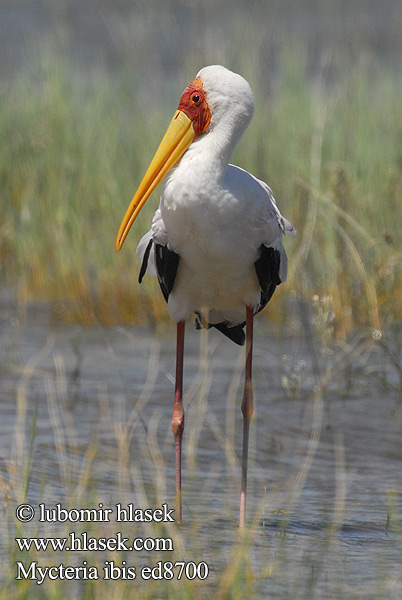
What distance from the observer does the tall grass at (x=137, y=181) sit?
260 inches

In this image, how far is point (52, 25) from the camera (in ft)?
52.2

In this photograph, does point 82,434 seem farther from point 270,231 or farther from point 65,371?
point 270,231

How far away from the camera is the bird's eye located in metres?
→ 4.21

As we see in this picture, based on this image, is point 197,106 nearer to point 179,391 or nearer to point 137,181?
point 179,391

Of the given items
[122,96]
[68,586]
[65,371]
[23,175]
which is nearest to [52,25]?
[122,96]

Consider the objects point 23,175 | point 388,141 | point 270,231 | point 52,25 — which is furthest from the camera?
point 52,25

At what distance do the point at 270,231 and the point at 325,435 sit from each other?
1.39 meters

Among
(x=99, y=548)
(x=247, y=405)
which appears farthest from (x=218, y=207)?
(x=99, y=548)

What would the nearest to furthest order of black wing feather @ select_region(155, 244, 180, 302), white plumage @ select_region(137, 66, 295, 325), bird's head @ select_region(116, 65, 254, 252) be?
white plumage @ select_region(137, 66, 295, 325) < bird's head @ select_region(116, 65, 254, 252) < black wing feather @ select_region(155, 244, 180, 302)

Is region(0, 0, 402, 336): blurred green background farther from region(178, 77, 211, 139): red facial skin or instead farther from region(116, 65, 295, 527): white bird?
region(178, 77, 211, 139): red facial skin

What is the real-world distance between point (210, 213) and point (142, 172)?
357 cm

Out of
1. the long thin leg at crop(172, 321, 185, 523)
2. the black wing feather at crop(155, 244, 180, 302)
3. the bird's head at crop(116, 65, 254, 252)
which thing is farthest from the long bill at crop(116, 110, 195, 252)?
the long thin leg at crop(172, 321, 185, 523)

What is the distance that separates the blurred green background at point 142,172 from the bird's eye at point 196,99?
144cm

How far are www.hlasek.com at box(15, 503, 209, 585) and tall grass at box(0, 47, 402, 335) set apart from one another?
2328mm
